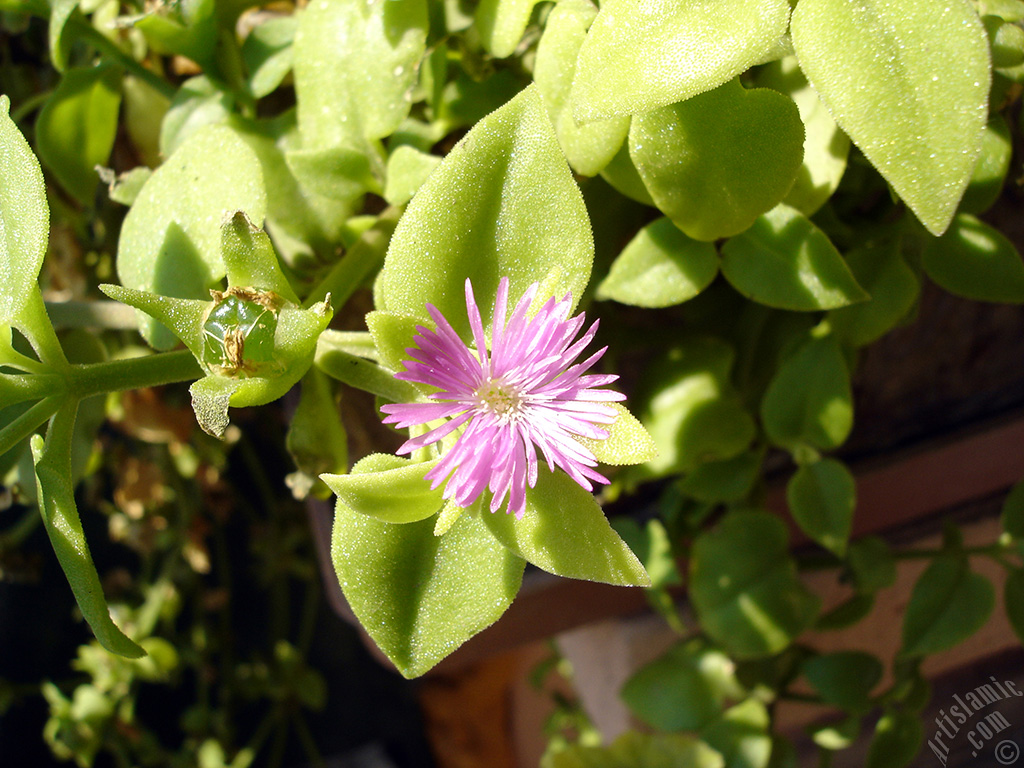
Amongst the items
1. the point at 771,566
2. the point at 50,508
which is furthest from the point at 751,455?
the point at 50,508

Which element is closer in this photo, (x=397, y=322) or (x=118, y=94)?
(x=397, y=322)

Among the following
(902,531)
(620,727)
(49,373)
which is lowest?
(620,727)

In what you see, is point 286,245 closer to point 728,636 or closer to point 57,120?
point 57,120

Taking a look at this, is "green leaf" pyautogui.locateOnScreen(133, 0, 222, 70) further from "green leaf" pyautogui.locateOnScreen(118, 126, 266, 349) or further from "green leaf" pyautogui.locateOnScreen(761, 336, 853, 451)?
"green leaf" pyautogui.locateOnScreen(761, 336, 853, 451)

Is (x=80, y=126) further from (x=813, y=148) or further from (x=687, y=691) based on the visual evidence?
(x=687, y=691)

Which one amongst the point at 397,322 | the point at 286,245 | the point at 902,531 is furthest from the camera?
the point at 902,531

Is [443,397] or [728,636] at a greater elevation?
[443,397]
